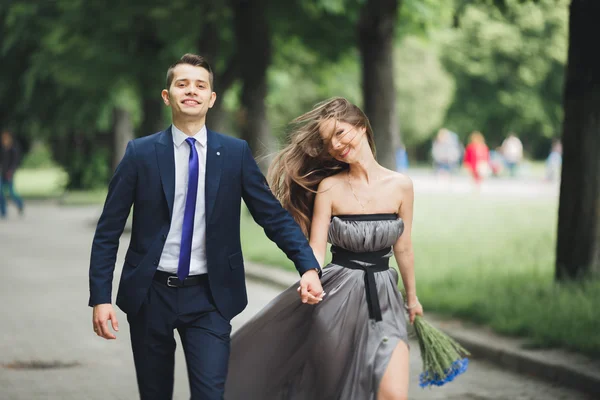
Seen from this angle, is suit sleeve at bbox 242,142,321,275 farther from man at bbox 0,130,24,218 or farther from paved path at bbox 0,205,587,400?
man at bbox 0,130,24,218

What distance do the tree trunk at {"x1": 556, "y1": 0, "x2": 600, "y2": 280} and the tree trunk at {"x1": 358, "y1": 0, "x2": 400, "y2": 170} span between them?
4.25 m

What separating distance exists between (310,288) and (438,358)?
0.98 meters

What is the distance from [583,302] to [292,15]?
13258mm

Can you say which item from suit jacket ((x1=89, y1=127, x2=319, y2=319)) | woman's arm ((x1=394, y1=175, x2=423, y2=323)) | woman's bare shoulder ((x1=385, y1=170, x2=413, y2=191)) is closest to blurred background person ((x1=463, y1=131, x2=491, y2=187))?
woman's arm ((x1=394, y1=175, x2=423, y2=323))

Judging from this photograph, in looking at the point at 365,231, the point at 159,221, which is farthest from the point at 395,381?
the point at 159,221

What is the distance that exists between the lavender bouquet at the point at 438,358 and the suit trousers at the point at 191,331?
1.14 metres

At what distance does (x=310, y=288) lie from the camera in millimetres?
3979

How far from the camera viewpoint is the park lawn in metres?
7.65

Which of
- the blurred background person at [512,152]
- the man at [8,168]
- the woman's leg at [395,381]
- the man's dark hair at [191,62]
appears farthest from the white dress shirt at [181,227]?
the blurred background person at [512,152]

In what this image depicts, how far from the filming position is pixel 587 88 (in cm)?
939

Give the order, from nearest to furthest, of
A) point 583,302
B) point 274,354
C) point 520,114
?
1. point 274,354
2. point 583,302
3. point 520,114

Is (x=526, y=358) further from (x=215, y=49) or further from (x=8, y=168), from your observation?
(x=8, y=168)

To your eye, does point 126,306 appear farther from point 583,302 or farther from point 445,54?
point 445,54

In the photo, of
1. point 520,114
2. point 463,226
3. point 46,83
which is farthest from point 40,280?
point 520,114
